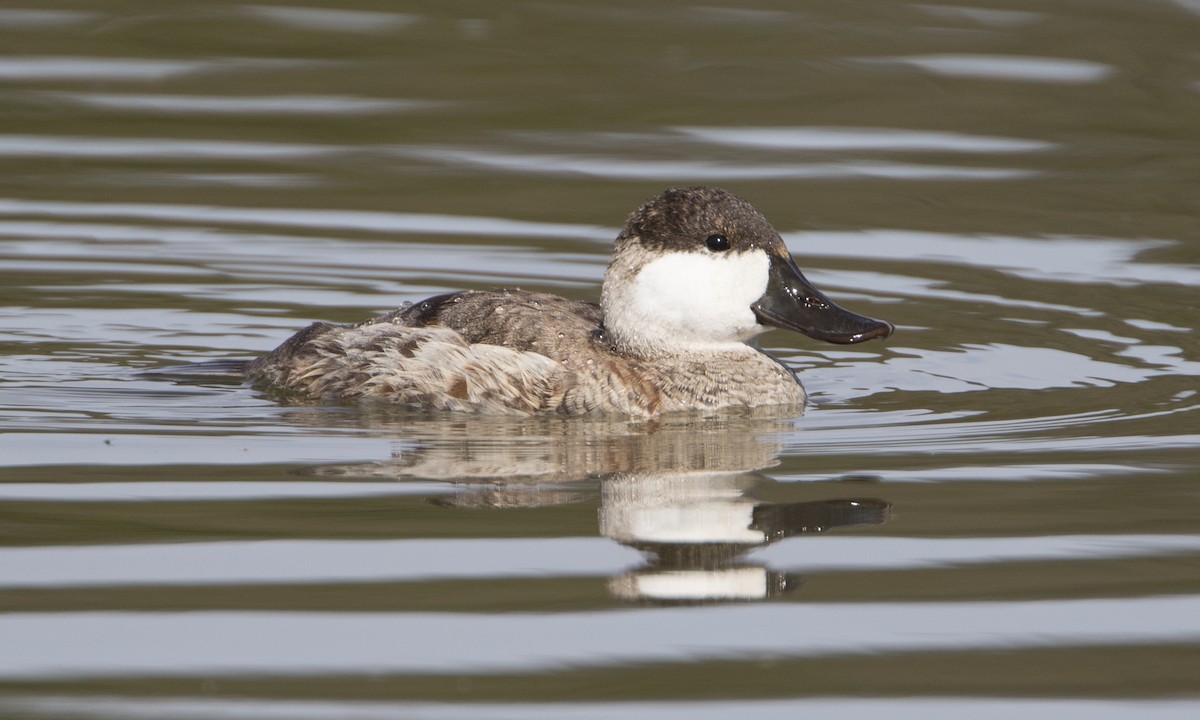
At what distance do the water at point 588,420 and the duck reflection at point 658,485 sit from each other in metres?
0.02

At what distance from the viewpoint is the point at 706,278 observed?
6.96m

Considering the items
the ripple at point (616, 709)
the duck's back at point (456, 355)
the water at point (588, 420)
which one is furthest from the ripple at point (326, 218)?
the ripple at point (616, 709)

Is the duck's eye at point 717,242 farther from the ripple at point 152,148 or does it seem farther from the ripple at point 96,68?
the ripple at point 96,68

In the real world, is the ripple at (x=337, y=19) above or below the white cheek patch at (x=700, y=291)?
above

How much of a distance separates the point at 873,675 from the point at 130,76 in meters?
9.87

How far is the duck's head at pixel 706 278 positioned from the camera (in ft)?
22.7

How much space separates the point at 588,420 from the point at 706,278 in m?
0.66

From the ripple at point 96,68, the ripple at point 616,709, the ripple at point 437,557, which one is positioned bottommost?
the ripple at point 616,709

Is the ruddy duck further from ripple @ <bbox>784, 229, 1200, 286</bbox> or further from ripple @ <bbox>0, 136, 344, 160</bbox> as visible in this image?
ripple @ <bbox>0, 136, 344, 160</bbox>

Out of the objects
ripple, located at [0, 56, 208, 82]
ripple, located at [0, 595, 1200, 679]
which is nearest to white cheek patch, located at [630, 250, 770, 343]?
ripple, located at [0, 595, 1200, 679]

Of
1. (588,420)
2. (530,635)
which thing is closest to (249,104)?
(588,420)

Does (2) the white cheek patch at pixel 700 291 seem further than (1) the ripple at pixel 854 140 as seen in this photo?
No

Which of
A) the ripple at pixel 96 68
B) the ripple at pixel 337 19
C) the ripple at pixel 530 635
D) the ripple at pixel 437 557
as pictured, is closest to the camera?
the ripple at pixel 530 635

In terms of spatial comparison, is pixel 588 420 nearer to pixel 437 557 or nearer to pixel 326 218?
pixel 437 557
